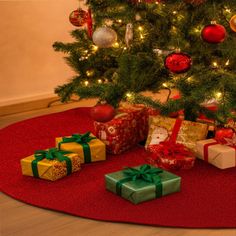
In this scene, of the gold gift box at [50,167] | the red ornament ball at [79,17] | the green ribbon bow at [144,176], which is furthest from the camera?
the red ornament ball at [79,17]

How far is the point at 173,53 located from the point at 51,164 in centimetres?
69

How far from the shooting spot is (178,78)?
2.17m

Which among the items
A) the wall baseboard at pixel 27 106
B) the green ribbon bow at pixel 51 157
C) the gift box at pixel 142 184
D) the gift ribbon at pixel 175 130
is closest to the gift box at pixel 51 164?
the green ribbon bow at pixel 51 157

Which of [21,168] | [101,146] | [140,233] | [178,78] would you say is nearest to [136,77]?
[178,78]

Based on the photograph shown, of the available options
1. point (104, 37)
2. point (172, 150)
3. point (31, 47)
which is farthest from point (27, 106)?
point (172, 150)

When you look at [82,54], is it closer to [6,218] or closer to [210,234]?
[6,218]

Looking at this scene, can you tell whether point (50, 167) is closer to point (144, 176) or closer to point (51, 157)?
point (51, 157)

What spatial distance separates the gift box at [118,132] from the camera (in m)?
2.20

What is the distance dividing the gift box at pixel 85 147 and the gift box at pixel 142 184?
1.03 feet

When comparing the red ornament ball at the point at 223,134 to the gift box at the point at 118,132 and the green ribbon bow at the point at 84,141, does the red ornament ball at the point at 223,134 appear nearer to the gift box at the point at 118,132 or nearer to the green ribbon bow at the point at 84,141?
the gift box at the point at 118,132

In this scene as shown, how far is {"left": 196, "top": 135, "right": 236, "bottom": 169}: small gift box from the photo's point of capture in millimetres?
1993

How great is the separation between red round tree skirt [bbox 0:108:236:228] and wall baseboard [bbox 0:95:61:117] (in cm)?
87

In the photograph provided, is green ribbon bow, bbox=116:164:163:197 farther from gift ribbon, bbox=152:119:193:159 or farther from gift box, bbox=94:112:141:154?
gift box, bbox=94:112:141:154

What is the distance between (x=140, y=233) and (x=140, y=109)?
0.90 m
